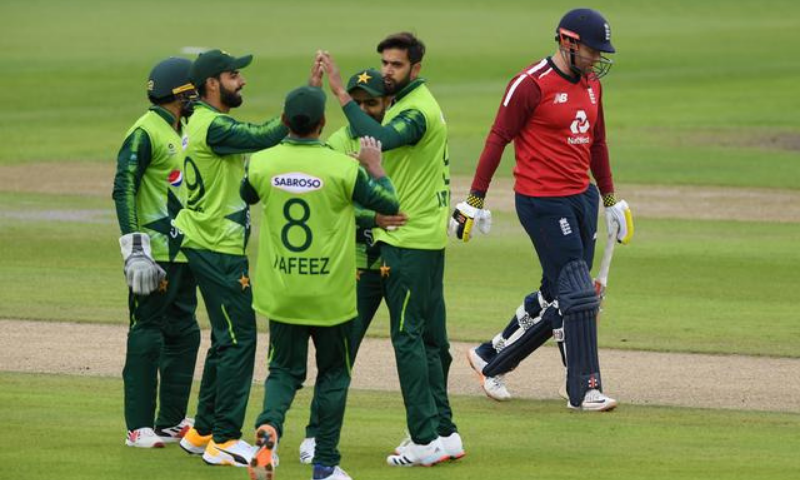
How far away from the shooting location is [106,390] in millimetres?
11047

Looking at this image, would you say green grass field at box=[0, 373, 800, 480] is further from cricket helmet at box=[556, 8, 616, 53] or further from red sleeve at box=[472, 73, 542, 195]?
cricket helmet at box=[556, 8, 616, 53]

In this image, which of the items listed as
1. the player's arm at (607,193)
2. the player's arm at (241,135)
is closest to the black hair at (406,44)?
the player's arm at (241,135)

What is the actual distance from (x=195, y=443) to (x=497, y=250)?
30.6 ft

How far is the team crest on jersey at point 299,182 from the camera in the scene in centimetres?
814

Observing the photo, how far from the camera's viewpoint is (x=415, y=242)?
8992 millimetres

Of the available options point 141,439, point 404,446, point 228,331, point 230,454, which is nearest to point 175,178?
point 228,331

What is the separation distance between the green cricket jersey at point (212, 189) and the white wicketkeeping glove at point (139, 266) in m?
0.24

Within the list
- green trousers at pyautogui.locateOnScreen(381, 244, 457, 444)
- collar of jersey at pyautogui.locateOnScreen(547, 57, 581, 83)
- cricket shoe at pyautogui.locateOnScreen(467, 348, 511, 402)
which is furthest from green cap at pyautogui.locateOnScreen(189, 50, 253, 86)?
cricket shoe at pyautogui.locateOnScreen(467, 348, 511, 402)

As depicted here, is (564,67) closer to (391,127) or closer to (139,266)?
(391,127)

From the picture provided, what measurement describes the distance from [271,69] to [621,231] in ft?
111

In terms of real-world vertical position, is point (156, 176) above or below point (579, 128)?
below

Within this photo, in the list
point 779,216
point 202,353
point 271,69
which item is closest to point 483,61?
point 271,69

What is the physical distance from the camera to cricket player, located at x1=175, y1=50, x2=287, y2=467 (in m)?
8.81

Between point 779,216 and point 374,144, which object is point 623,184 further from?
point 374,144
